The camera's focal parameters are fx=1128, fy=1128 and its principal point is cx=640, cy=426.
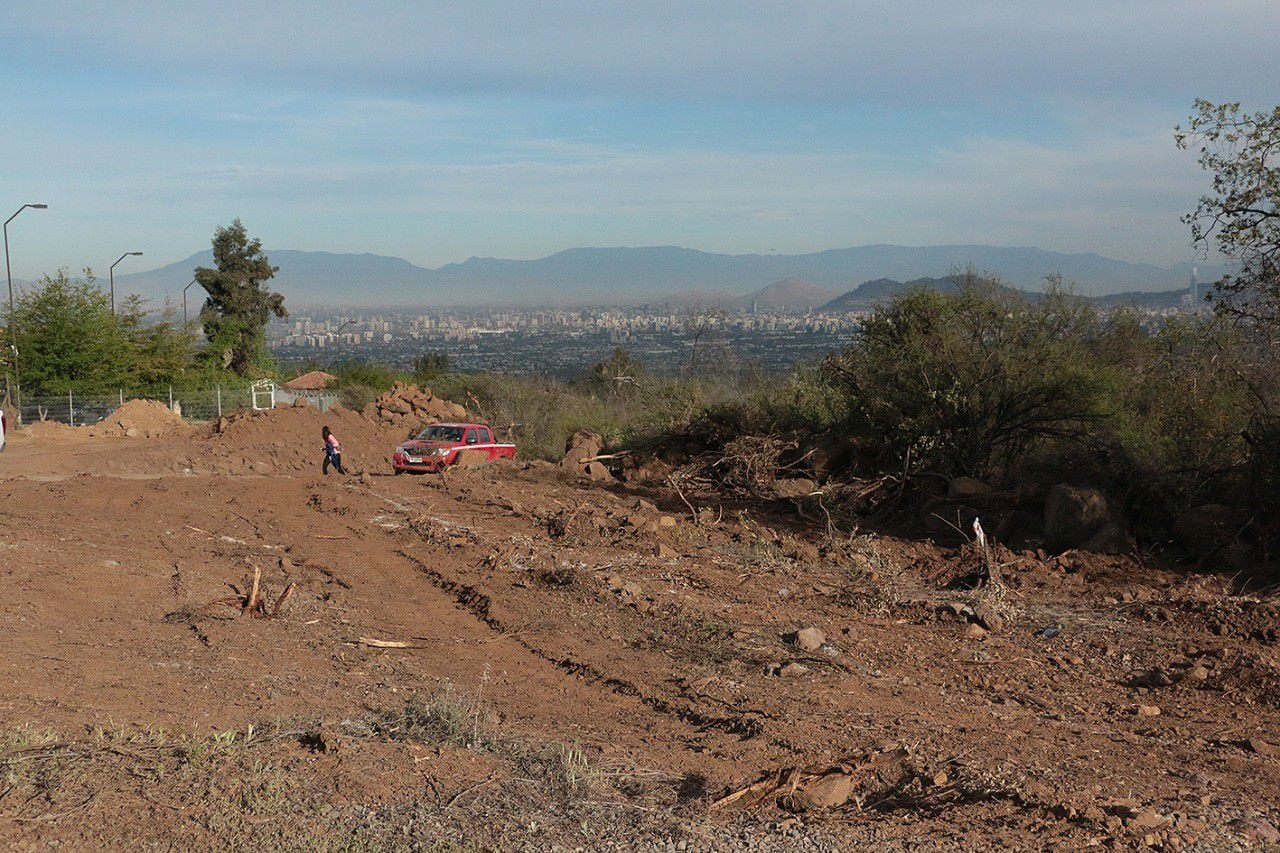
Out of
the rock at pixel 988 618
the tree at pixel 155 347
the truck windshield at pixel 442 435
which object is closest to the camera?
the rock at pixel 988 618

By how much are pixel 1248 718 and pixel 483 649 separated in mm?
6806

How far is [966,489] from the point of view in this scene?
18.2m

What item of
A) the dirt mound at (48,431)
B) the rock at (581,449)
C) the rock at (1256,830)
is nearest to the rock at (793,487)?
the rock at (581,449)

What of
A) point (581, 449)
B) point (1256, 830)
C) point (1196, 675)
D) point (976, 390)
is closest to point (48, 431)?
point (581, 449)

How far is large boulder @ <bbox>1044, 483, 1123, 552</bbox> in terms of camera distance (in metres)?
16.0

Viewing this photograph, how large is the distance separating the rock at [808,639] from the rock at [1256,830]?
5.08 metres

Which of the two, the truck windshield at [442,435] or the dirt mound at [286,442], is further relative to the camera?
the dirt mound at [286,442]

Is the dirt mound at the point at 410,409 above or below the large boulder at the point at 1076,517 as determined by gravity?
below

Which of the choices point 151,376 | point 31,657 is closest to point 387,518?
point 31,657

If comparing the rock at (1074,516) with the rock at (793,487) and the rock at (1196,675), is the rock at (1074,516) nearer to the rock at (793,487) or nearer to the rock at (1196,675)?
the rock at (793,487)

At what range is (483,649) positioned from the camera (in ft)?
36.9

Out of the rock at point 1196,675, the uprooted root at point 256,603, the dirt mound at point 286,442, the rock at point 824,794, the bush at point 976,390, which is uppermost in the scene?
the bush at point 976,390

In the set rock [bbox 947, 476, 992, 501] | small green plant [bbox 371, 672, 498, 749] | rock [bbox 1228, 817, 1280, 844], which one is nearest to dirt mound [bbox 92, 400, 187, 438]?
rock [bbox 947, 476, 992, 501]

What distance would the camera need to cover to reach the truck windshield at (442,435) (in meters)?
30.0
